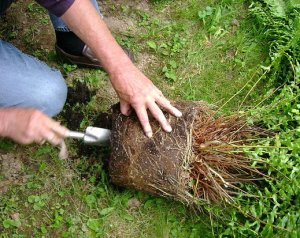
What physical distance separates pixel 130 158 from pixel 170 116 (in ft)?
1.08

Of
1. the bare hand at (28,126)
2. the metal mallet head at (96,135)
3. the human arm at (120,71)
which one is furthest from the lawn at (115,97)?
the bare hand at (28,126)

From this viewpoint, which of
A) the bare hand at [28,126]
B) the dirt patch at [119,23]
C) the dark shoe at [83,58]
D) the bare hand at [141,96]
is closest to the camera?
the bare hand at [28,126]

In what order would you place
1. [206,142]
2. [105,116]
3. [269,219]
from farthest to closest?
1. [105,116]
2. [206,142]
3. [269,219]

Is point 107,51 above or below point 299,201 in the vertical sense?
above

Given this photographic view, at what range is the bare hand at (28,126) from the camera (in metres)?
1.91

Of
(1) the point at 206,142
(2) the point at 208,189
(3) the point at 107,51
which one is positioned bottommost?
(2) the point at 208,189

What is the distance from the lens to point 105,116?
2.89 meters

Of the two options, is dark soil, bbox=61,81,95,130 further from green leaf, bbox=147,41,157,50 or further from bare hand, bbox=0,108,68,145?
bare hand, bbox=0,108,68,145

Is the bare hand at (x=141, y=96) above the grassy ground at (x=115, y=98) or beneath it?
above

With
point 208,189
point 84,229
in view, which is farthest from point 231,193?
point 84,229

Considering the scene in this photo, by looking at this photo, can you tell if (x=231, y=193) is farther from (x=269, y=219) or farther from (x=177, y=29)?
(x=177, y=29)

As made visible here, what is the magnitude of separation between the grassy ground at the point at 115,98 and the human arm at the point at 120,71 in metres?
0.64

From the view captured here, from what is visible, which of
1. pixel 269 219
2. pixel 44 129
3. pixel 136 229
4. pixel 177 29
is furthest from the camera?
pixel 177 29

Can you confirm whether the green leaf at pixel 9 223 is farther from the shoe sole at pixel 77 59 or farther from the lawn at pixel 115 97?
the shoe sole at pixel 77 59
